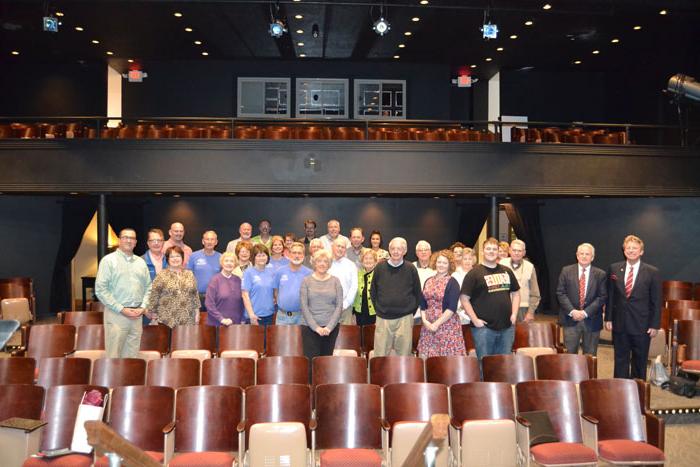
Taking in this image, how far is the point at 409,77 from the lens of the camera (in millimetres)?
14906

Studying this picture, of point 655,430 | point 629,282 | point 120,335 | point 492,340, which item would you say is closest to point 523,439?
point 655,430

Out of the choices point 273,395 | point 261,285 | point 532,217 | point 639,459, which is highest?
point 532,217

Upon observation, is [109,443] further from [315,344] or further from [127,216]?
[127,216]

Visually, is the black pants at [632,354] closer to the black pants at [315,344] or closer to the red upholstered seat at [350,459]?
the black pants at [315,344]

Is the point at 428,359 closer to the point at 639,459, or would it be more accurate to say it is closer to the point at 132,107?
the point at 639,459

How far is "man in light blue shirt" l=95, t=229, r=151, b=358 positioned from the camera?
A: 5215mm

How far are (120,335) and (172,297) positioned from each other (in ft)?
2.18

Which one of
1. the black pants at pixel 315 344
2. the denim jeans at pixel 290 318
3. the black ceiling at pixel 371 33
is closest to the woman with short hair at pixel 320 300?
the black pants at pixel 315 344

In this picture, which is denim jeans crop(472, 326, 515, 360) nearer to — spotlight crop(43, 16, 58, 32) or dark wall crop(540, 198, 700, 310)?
dark wall crop(540, 198, 700, 310)

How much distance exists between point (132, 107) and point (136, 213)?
124 inches

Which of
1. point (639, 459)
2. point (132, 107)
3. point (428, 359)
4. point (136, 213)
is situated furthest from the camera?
point (132, 107)

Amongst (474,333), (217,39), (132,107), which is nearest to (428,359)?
(474,333)

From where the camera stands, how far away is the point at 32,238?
12.0 metres

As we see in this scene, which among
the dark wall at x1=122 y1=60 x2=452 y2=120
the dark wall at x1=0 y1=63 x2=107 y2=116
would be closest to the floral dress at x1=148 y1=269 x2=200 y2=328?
the dark wall at x1=122 y1=60 x2=452 y2=120
